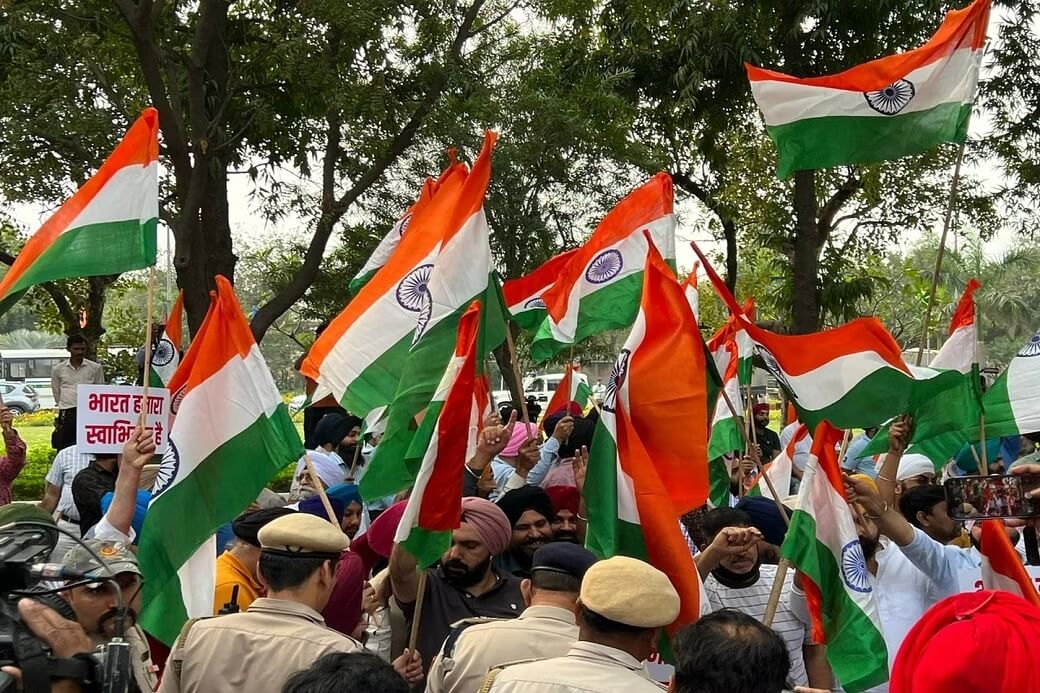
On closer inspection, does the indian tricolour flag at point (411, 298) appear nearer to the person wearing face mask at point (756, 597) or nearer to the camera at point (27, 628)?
the person wearing face mask at point (756, 597)

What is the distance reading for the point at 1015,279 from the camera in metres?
76.4

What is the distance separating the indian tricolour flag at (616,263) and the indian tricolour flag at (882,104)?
3.24ft

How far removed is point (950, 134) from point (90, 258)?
179 inches

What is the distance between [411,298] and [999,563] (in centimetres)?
339

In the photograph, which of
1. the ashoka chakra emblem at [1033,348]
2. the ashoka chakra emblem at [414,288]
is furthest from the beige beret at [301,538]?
the ashoka chakra emblem at [1033,348]

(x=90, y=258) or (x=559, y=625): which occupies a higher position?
(x=90, y=258)

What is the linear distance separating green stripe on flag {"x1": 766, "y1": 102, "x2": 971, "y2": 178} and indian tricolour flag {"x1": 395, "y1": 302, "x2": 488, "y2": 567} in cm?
279

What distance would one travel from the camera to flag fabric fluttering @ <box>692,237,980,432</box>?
6.36 metres

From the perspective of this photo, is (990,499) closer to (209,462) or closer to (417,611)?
(417,611)

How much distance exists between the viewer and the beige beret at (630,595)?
3.58 metres

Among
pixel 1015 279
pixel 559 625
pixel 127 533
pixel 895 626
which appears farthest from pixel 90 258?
pixel 1015 279

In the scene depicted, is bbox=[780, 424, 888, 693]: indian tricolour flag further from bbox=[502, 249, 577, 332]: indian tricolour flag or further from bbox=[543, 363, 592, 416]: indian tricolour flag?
bbox=[543, 363, 592, 416]: indian tricolour flag

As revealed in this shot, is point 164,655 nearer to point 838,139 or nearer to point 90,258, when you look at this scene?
point 90,258

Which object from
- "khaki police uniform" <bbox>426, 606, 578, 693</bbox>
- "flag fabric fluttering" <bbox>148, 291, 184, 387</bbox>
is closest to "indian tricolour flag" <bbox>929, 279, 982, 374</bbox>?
"khaki police uniform" <bbox>426, 606, 578, 693</bbox>
